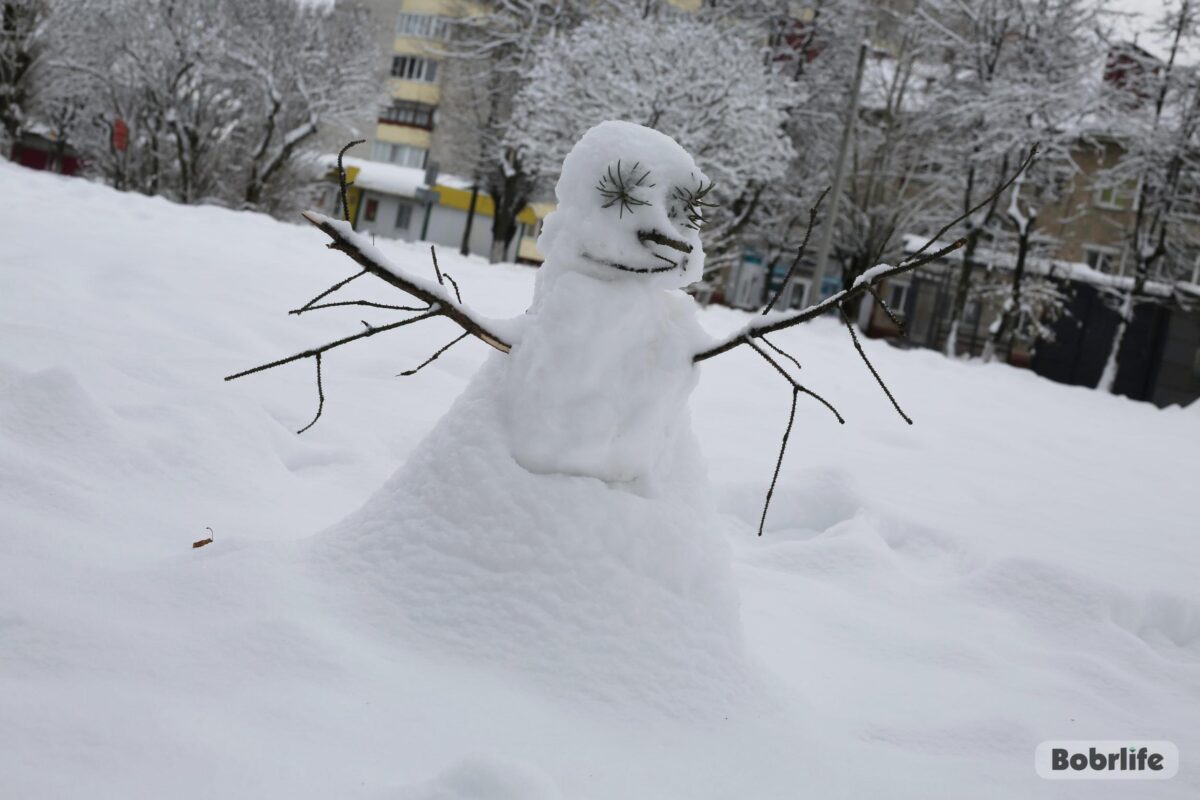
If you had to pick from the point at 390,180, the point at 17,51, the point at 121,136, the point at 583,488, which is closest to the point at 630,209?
the point at 583,488

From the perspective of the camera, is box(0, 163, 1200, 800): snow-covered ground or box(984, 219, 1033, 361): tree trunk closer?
box(0, 163, 1200, 800): snow-covered ground

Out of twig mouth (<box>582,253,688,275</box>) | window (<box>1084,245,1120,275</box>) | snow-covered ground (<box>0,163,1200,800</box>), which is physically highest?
window (<box>1084,245,1120,275</box>)

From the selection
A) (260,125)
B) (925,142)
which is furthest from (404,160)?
(925,142)

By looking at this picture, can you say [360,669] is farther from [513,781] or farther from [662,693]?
[662,693]

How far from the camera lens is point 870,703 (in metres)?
2.37

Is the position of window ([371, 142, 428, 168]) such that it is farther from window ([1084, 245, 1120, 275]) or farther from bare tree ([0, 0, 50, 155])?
window ([1084, 245, 1120, 275])

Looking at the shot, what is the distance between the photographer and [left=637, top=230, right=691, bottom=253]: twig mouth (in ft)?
7.02

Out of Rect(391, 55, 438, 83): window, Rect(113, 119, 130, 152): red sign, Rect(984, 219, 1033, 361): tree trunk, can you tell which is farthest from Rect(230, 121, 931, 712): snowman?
Rect(391, 55, 438, 83): window

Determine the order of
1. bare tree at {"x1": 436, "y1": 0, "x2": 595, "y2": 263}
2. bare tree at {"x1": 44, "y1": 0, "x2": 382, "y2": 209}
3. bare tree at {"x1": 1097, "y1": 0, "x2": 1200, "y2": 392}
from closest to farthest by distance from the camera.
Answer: bare tree at {"x1": 1097, "y1": 0, "x2": 1200, "y2": 392}
bare tree at {"x1": 44, "y1": 0, "x2": 382, "y2": 209}
bare tree at {"x1": 436, "y1": 0, "x2": 595, "y2": 263}

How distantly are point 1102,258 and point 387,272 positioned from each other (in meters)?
29.2

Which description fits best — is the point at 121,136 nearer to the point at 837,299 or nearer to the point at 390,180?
the point at 390,180

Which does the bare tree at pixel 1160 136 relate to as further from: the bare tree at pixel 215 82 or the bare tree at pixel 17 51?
the bare tree at pixel 17 51

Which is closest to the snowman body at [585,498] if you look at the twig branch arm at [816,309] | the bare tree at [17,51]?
the twig branch arm at [816,309]

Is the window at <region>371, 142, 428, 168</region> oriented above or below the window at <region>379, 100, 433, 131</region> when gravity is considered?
below
